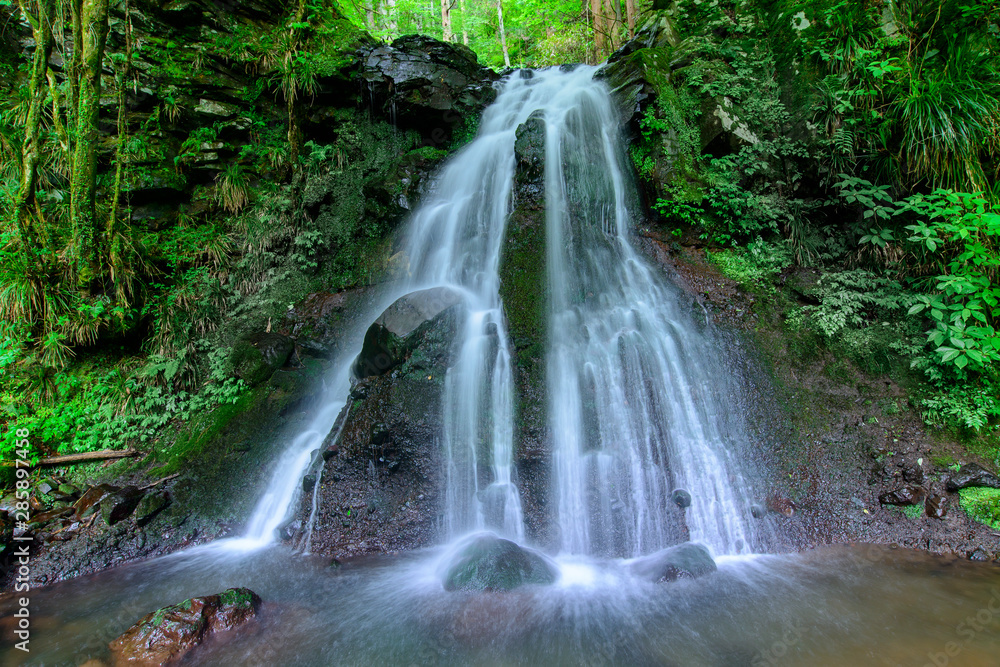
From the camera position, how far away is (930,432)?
183 inches

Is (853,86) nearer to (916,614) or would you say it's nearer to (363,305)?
(916,614)

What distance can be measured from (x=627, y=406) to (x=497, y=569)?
2199 millimetres

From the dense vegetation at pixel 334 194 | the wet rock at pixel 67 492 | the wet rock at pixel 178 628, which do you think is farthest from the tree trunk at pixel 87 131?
the wet rock at pixel 178 628

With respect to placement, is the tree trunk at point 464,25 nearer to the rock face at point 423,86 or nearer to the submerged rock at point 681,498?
the rock face at point 423,86

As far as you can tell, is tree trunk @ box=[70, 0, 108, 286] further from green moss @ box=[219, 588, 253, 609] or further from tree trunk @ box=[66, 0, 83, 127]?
green moss @ box=[219, 588, 253, 609]

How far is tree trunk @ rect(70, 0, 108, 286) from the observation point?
550 centimetres

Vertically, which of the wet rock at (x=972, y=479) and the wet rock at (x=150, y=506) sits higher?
the wet rock at (x=150, y=506)

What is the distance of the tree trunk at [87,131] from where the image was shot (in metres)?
5.50

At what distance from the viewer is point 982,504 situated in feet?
13.7

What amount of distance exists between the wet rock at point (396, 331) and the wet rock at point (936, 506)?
537cm

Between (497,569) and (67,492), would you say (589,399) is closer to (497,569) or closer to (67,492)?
(497,569)

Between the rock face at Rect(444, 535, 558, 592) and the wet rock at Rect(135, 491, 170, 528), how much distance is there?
133 inches

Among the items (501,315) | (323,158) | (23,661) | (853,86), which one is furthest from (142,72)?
(853,86)

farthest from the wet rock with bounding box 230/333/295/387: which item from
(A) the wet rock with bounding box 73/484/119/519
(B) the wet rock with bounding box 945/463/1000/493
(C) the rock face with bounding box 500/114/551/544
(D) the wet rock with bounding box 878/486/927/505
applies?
(B) the wet rock with bounding box 945/463/1000/493
